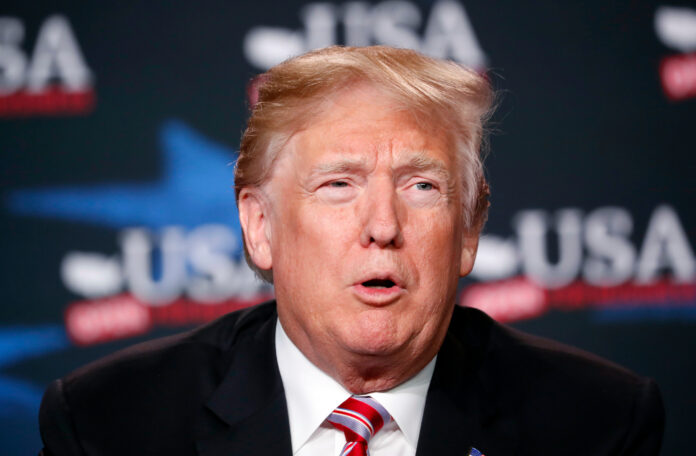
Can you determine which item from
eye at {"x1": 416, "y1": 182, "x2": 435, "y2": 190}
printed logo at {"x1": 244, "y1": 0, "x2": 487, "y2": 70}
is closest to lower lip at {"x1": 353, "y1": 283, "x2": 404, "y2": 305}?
eye at {"x1": 416, "y1": 182, "x2": 435, "y2": 190}

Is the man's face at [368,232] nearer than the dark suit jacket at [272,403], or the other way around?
the man's face at [368,232]

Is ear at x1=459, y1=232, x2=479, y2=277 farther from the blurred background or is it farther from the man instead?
the blurred background

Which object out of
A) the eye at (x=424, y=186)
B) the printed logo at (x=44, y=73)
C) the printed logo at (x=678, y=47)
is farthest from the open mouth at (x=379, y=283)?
the printed logo at (x=678, y=47)

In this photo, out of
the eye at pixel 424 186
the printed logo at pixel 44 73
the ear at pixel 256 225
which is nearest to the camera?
the eye at pixel 424 186

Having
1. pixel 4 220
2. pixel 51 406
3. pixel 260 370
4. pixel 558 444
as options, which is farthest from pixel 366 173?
pixel 4 220

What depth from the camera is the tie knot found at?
152 centimetres

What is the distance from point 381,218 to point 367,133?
0.17 meters

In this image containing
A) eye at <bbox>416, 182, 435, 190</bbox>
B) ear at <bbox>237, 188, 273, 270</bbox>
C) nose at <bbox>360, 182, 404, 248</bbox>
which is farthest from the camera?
ear at <bbox>237, 188, 273, 270</bbox>

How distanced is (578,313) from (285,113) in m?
1.79

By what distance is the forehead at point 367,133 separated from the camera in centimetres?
146

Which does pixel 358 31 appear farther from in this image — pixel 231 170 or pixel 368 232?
pixel 368 232

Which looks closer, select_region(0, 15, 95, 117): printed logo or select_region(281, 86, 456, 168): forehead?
select_region(281, 86, 456, 168): forehead

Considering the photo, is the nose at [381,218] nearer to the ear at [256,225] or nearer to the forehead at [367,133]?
the forehead at [367,133]

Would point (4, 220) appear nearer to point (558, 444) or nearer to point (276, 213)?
point (276, 213)
